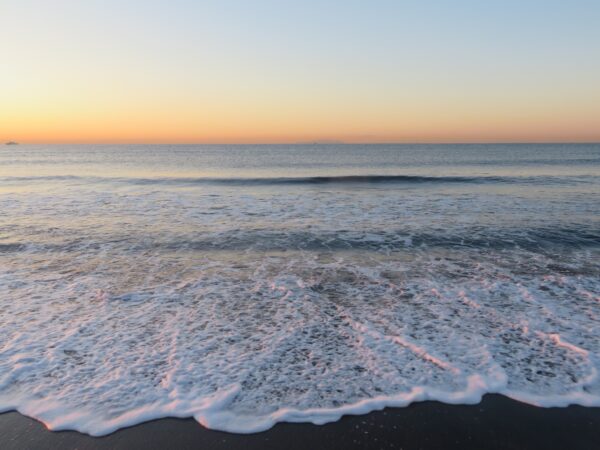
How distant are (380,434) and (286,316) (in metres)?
3.21

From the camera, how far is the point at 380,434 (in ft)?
13.6

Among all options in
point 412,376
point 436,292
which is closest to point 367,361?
point 412,376

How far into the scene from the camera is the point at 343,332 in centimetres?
646

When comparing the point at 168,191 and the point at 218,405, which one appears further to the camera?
the point at 168,191

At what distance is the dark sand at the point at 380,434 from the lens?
13.1 feet

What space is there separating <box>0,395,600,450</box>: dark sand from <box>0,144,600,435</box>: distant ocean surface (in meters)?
0.15

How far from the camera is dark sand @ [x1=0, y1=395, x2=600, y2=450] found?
400 centimetres

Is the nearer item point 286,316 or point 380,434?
point 380,434

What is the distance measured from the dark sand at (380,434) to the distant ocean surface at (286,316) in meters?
0.15

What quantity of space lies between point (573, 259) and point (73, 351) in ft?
37.2

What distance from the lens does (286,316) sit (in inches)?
281

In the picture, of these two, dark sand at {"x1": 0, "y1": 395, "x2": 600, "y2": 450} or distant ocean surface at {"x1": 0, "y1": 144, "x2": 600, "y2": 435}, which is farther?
distant ocean surface at {"x1": 0, "y1": 144, "x2": 600, "y2": 435}

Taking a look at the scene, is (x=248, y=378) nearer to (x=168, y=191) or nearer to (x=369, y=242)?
(x=369, y=242)

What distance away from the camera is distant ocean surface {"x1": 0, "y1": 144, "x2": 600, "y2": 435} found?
4.79 meters
